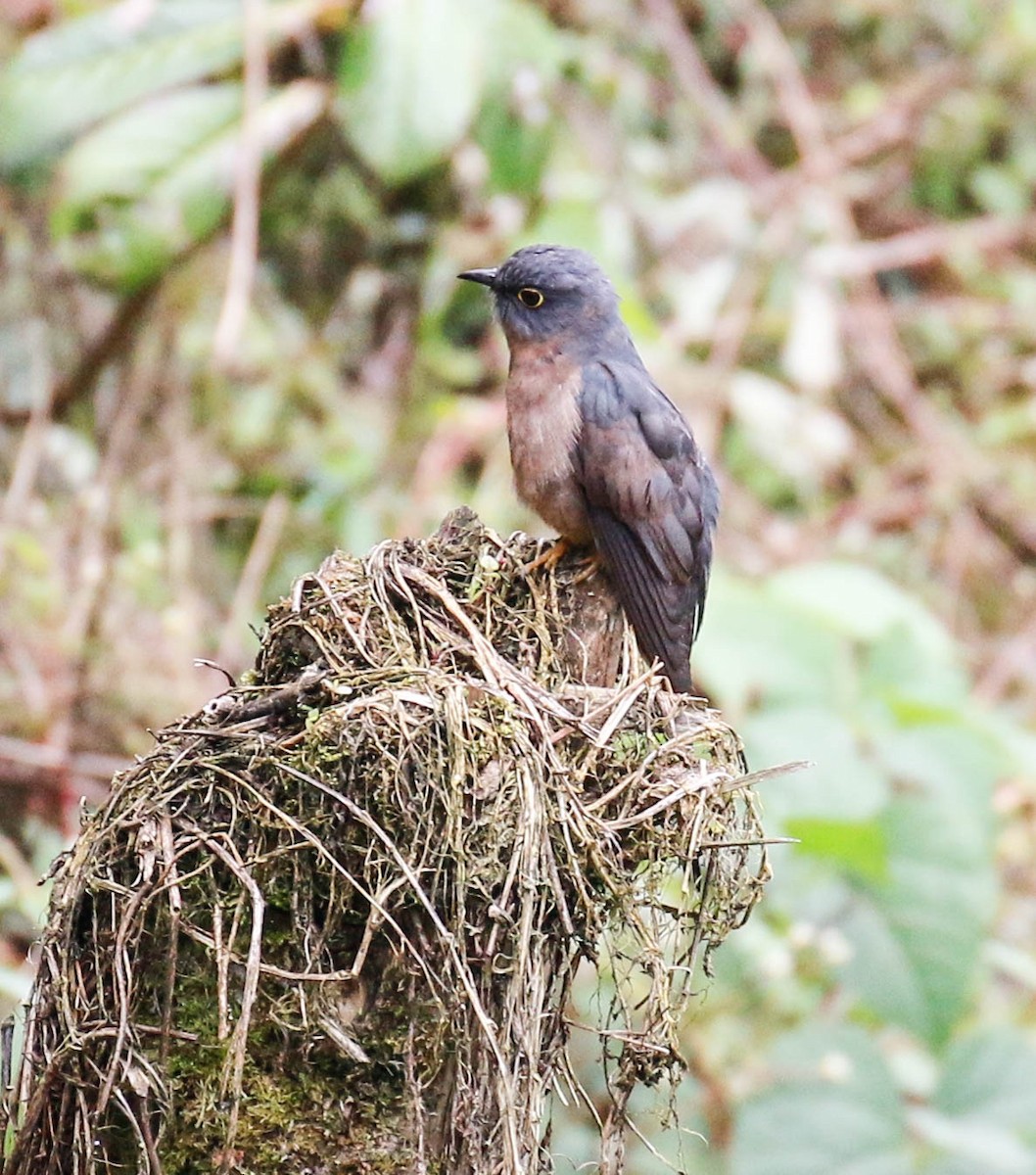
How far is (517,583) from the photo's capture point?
140 inches

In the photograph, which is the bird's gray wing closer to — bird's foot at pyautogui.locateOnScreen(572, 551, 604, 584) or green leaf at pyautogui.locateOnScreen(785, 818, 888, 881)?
bird's foot at pyautogui.locateOnScreen(572, 551, 604, 584)

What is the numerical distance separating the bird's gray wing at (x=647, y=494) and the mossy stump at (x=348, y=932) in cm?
112

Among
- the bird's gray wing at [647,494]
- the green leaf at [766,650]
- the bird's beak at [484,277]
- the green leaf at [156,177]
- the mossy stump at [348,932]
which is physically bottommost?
the mossy stump at [348,932]

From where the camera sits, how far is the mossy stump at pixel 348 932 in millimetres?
2596

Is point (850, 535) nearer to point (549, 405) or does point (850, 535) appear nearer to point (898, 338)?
point (898, 338)

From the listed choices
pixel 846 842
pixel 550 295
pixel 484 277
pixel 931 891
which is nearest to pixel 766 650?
pixel 846 842

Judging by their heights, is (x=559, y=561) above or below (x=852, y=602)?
below

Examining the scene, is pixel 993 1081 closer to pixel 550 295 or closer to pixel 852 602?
pixel 852 602

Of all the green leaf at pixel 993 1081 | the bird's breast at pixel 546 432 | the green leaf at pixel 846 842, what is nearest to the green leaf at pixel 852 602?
the green leaf at pixel 846 842

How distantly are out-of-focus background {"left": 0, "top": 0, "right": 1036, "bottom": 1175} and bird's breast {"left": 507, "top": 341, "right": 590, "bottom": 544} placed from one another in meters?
1.20

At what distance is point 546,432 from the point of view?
4590 mm

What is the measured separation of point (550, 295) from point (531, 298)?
0.06 meters

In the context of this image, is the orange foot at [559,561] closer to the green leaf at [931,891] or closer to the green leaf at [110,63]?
the green leaf at [931,891]

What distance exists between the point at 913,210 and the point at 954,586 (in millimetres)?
3369
